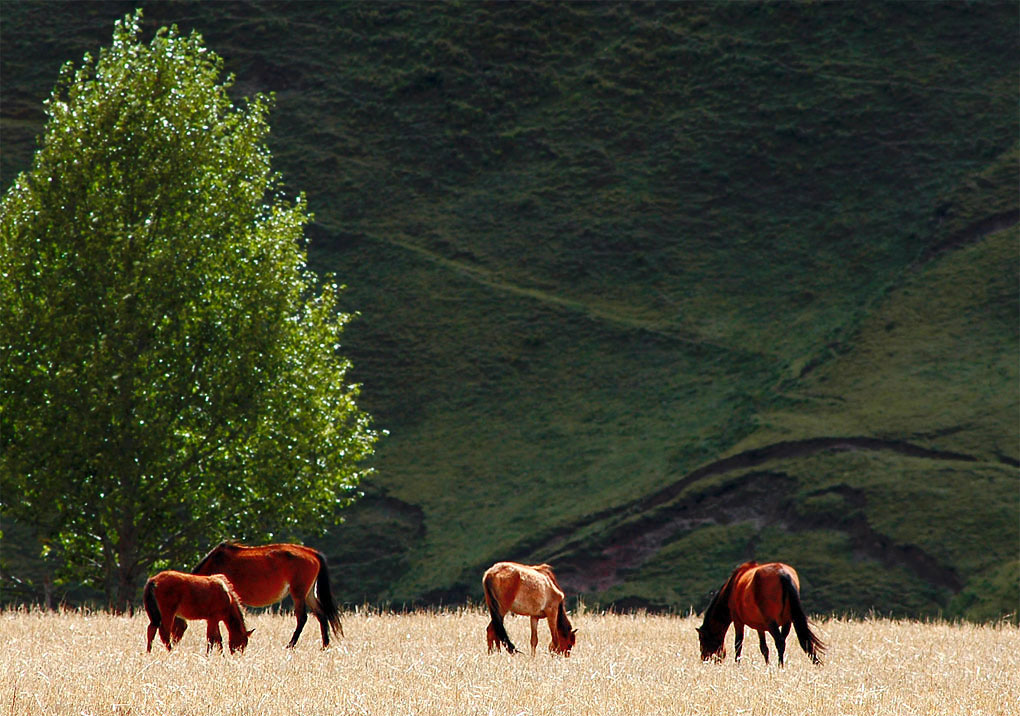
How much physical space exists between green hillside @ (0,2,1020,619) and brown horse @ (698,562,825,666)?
1357 inches

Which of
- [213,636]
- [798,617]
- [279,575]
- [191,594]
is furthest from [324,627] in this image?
[798,617]

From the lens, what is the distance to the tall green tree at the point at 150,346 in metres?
26.3

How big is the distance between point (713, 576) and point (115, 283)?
3263 centimetres

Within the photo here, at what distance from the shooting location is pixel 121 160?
2764 centimetres

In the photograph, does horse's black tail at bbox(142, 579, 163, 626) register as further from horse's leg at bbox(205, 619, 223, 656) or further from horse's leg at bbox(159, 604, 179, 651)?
horse's leg at bbox(205, 619, 223, 656)

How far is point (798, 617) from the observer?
45.6 feet

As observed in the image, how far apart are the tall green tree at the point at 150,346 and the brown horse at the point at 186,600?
13.6m

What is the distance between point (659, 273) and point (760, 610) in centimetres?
6068

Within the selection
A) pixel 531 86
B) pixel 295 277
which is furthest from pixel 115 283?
pixel 531 86

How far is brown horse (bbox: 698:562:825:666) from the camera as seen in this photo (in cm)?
1396

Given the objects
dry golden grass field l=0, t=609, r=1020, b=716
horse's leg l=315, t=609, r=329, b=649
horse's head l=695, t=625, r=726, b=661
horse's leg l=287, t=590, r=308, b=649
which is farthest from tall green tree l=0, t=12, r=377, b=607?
horse's head l=695, t=625, r=726, b=661

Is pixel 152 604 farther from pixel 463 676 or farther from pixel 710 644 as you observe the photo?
pixel 710 644

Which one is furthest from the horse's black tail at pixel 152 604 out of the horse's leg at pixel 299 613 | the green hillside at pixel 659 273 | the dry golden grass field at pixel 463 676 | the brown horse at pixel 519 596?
the green hillside at pixel 659 273

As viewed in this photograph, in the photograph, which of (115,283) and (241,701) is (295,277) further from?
(241,701)
